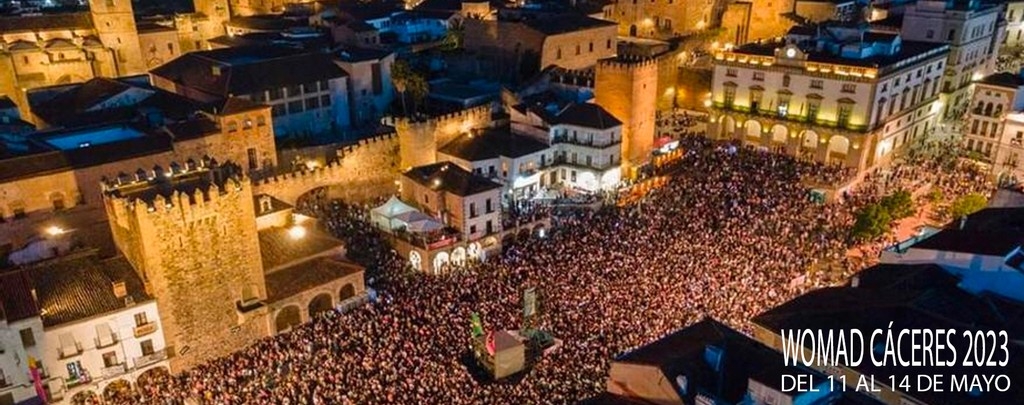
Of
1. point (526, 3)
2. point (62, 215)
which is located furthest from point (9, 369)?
point (526, 3)

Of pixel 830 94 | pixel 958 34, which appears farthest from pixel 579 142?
pixel 958 34

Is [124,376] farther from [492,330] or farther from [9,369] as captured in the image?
[492,330]

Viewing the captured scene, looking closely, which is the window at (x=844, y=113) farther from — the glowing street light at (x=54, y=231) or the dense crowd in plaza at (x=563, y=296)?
the glowing street light at (x=54, y=231)

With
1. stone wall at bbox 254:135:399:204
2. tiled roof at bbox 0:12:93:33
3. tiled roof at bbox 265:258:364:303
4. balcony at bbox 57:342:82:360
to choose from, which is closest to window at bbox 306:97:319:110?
stone wall at bbox 254:135:399:204

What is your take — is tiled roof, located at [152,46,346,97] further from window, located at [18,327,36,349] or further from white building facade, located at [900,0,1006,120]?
white building facade, located at [900,0,1006,120]

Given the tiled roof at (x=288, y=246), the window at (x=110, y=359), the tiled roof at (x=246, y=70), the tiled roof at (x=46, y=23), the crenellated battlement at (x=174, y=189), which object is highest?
the tiled roof at (x=46, y=23)

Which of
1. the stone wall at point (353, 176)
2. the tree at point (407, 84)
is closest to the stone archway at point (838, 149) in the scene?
the tree at point (407, 84)
